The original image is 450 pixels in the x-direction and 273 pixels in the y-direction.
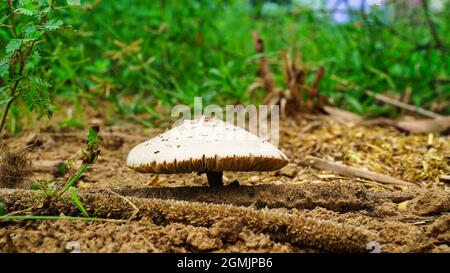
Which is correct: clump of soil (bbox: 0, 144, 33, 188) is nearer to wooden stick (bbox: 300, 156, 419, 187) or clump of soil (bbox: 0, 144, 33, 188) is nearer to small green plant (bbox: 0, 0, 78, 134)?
small green plant (bbox: 0, 0, 78, 134)

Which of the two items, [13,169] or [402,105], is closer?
[13,169]

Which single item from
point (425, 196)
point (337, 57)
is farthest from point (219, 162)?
point (337, 57)

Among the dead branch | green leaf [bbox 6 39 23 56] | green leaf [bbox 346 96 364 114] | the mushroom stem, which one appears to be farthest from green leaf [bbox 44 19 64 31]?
green leaf [bbox 346 96 364 114]

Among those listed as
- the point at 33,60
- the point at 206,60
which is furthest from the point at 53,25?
the point at 206,60

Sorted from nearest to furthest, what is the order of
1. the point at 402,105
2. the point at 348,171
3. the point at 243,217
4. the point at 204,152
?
the point at 243,217, the point at 204,152, the point at 348,171, the point at 402,105

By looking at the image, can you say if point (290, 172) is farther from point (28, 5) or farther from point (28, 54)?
point (28, 5)

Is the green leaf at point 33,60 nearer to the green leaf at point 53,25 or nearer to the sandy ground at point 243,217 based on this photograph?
the green leaf at point 53,25
